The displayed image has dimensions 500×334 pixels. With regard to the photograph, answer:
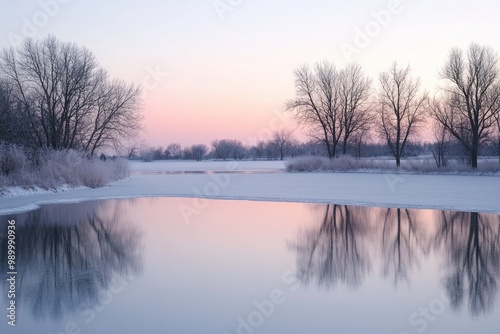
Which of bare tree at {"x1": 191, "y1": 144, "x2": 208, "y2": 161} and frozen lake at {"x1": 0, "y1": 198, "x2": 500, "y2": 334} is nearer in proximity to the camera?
frozen lake at {"x1": 0, "y1": 198, "x2": 500, "y2": 334}

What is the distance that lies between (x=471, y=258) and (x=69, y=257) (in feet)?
26.3

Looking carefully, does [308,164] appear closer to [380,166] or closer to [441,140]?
[380,166]

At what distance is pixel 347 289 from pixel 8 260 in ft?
21.6

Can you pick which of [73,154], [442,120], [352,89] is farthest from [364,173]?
[73,154]

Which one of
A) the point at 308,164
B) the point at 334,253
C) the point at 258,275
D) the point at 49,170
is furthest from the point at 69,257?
the point at 308,164

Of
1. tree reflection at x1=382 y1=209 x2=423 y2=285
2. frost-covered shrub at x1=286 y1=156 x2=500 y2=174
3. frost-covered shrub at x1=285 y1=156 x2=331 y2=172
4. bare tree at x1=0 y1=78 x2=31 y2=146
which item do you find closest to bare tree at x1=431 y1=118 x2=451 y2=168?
frost-covered shrub at x1=286 y1=156 x2=500 y2=174

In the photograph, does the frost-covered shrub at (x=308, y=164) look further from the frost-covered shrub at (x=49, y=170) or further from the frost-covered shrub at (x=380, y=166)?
the frost-covered shrub at (x=49, y=170)

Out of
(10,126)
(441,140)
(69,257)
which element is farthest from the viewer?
(441,140)

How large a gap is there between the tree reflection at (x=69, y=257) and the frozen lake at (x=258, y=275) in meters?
0.03

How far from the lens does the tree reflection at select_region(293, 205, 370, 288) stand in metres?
7.09

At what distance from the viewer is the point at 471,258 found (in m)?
8.20

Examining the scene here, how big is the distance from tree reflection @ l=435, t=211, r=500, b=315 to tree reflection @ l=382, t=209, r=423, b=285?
1.91 ft

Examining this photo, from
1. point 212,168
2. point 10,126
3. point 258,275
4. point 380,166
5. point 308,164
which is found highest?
point 10,126

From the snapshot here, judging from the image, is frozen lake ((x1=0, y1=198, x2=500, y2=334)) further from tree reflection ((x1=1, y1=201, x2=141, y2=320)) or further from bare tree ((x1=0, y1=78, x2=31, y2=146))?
bare tree ((x1=0, y1=78, x2=31, y2=146))
